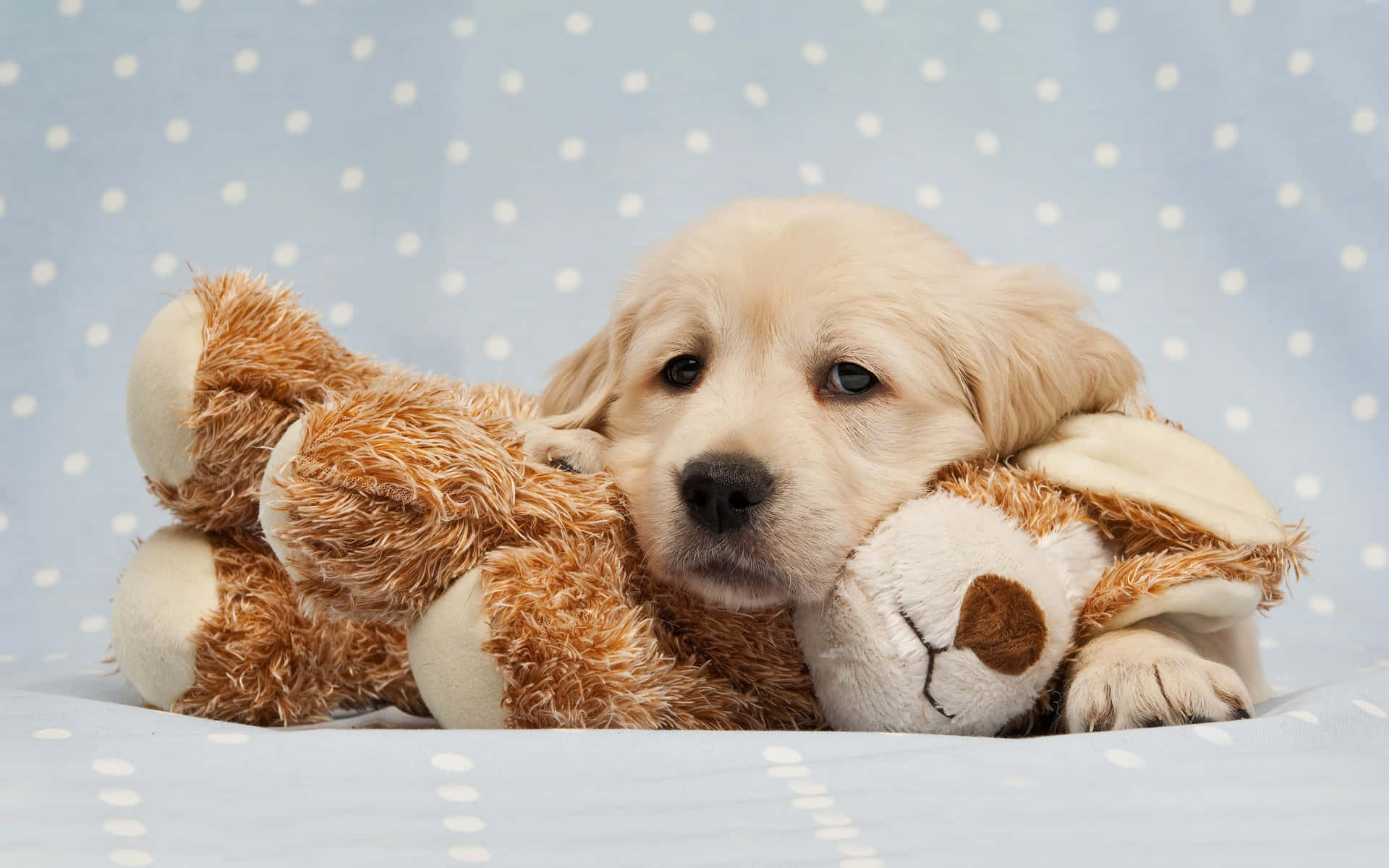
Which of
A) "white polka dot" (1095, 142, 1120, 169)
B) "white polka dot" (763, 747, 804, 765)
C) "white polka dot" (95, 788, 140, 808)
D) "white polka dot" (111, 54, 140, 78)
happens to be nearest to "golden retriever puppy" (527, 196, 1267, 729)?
"white polka dot" (763, 747, 804, 765)

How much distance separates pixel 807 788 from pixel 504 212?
2981 mm

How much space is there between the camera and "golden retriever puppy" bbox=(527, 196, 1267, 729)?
184 centimetres

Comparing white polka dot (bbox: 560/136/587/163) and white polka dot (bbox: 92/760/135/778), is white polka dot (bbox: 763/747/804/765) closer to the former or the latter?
white polka dot (bbox: 92/760/135/778)

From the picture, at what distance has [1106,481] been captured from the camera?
6.41ft

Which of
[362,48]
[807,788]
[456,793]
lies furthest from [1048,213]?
[456,793]

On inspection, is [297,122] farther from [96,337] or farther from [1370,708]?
[1370,708]

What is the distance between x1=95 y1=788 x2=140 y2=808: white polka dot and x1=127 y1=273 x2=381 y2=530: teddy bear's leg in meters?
0.68

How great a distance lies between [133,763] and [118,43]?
3162 mm

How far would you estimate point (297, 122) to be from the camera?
4.11m

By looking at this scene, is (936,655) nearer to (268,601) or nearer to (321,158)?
(268,601)

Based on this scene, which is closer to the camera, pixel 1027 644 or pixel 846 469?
pixel 1027 644

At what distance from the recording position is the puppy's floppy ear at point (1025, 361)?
2129 mm

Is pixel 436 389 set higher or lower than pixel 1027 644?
higher

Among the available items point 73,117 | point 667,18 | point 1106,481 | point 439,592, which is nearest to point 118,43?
point 73,117
